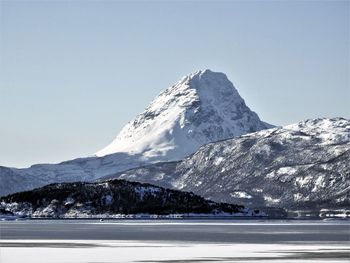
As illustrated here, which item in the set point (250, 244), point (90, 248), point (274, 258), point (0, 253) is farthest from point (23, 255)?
A: point (250, 244)

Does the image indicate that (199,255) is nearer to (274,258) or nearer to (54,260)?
(274,258)

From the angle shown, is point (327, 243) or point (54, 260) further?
point (327, 243)

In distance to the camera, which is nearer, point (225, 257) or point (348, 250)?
point (225, 257)

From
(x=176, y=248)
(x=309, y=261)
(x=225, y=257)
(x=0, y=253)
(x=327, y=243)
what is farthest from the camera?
(x=327, y=243)

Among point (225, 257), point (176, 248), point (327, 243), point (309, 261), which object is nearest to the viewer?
point (309, 261)

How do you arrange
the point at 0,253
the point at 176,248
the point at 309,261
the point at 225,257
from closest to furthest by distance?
the point at 309,261 → the point at 225,257 → the point at 0,253 → the point at 176,248

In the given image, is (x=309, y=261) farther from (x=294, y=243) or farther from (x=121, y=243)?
(x=121, y=243)

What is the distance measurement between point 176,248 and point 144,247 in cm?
689

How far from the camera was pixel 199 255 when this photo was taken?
136250mm

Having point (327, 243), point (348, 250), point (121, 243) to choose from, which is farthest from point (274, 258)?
point (121, 243)

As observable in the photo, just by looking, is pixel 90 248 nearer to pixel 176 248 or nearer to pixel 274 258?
pixel 176 248

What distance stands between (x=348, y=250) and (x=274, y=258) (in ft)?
65.0

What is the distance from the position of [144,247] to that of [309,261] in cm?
4317

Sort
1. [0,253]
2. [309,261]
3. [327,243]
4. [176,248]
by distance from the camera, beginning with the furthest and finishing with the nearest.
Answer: [327,243] < [176,248] < [0,253] < [309,261]
